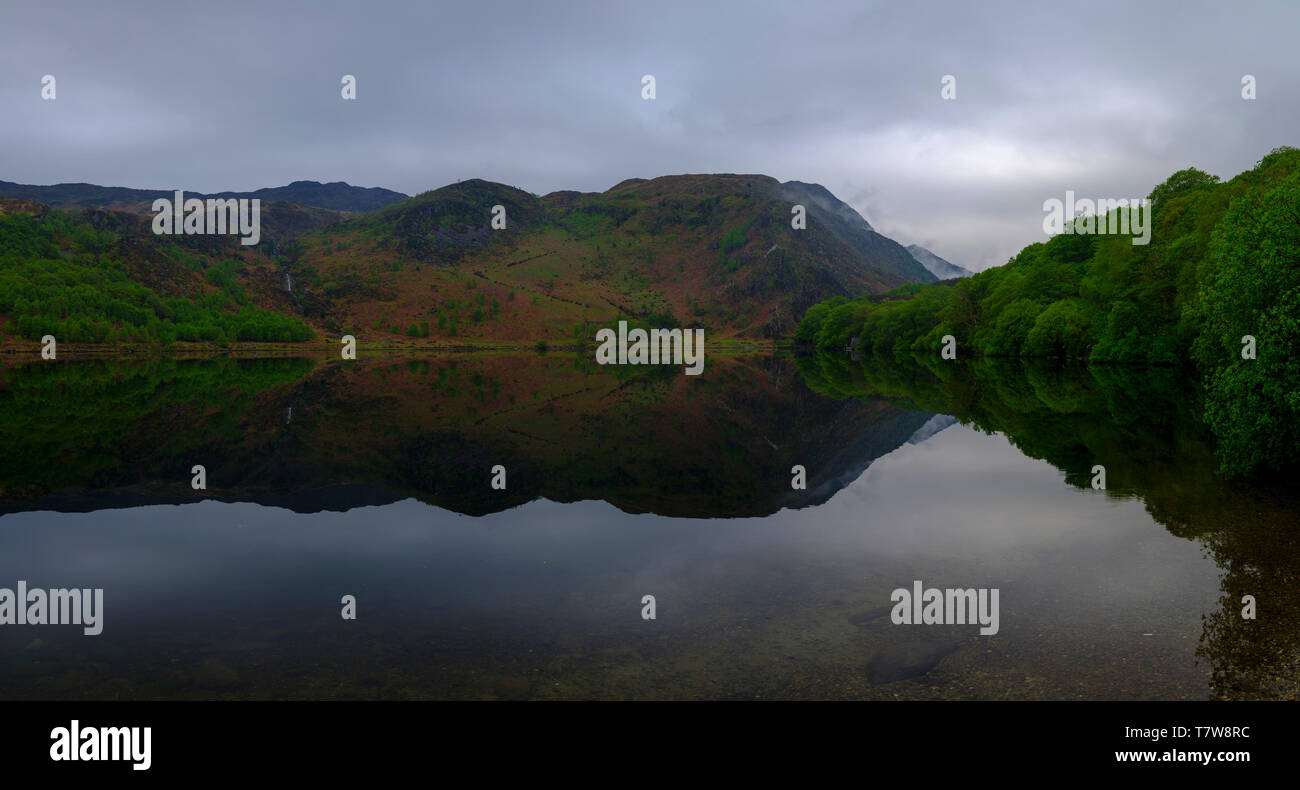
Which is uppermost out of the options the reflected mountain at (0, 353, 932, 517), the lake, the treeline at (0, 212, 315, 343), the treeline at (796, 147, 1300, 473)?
the treeline at (0, 212, 315, 343)

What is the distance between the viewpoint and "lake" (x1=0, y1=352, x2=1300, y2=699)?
10.6 m

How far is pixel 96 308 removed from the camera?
16162 centimetres

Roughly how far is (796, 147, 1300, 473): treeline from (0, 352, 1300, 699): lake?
9.57 ft

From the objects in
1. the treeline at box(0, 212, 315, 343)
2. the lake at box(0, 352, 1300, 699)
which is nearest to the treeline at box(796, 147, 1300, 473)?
the lake at box(0, 352, 1300, 699)

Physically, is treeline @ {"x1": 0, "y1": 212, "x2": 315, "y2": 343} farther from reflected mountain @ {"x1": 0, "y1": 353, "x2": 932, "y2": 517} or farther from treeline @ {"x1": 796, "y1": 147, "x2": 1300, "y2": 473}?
treeline @ {"x1": 796, "y1": 147, "x2": 1300, "y2": 473}

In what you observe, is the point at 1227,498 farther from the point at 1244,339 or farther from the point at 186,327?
the point at 186,327

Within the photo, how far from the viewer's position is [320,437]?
1380 inches

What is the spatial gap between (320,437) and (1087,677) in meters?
33.7

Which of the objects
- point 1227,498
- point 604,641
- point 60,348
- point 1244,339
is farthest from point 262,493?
point 60,348

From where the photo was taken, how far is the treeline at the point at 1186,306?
22797 millimetres

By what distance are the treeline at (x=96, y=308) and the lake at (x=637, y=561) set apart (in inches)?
5581

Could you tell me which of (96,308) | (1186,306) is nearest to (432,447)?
(1186,306)
